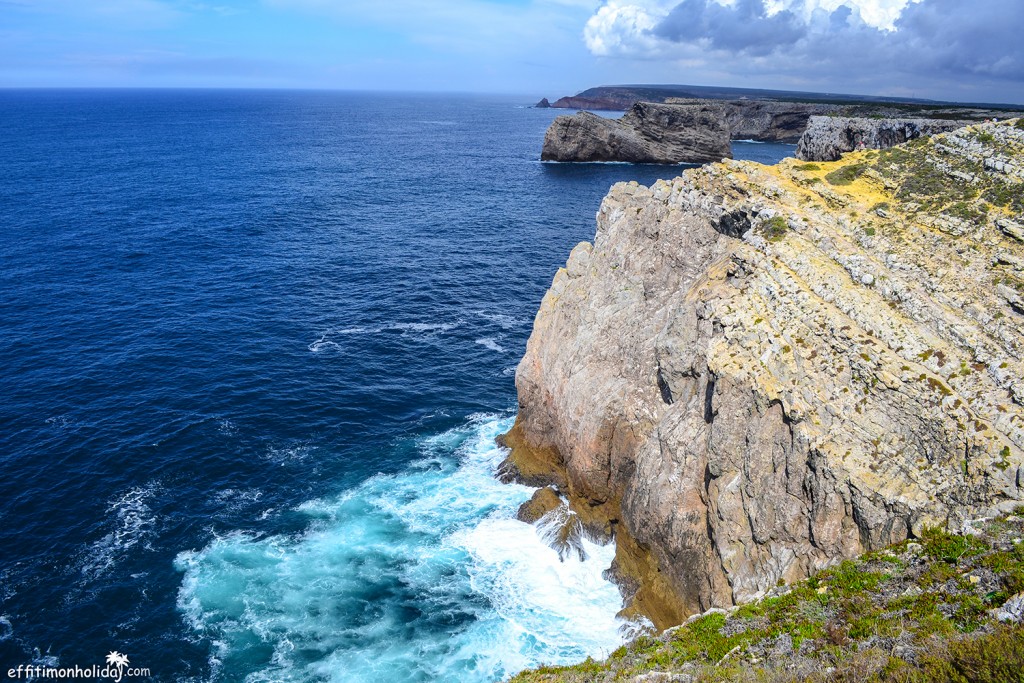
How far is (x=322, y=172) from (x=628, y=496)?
462 ft

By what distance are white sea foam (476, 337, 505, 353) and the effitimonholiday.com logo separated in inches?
1732

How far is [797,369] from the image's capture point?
103 ft

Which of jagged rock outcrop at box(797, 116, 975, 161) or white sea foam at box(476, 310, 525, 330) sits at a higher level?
jagged rock outcrop at box(797, 116, 975, 161)

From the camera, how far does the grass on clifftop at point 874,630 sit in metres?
19.3

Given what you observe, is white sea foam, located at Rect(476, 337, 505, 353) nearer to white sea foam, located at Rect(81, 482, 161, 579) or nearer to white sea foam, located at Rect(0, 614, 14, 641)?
white sea foam, located at Rect(81, 482, 161, 579)

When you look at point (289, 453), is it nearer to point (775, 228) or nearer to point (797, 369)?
point (797, 369)

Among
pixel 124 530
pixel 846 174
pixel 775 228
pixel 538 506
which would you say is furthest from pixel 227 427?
pixel 846 174

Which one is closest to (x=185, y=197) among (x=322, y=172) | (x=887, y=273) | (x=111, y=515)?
(x=322, y=172)

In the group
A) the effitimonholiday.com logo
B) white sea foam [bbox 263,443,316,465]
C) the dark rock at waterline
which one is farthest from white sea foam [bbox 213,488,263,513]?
the dark rock at waterline

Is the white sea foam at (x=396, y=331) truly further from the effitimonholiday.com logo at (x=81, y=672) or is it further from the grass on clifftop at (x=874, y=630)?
the grass on clifftop at (x=874, y=630)

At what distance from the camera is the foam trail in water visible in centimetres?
3478

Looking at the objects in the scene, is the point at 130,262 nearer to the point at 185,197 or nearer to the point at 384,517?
the point at 185,197

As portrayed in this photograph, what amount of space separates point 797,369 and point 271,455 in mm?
40851

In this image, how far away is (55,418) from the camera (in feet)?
178
